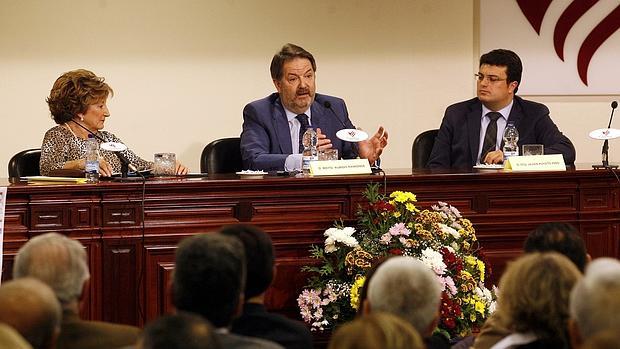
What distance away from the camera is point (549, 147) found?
567cm

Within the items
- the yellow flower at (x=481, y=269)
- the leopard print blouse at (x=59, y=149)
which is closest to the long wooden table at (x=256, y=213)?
the yellow flower at (x=481, y=269)

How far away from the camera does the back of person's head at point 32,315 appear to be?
7.45ft

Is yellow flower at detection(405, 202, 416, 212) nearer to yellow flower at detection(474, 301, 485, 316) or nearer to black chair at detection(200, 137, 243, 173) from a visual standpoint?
yellow flower at detection(474, 301, 485, 316)

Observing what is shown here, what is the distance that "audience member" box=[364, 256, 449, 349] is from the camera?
2.50 m

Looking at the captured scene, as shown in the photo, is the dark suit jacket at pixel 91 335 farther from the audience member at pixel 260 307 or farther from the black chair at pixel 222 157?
the black chair at pixel 222 157

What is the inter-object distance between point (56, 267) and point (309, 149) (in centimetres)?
257

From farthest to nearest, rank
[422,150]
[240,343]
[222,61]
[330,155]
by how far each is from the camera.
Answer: [222,61], [422,150], [330,155], [240,343]

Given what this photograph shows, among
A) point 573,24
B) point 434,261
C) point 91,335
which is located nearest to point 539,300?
point 91,335

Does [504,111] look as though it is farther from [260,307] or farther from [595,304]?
[595,304]

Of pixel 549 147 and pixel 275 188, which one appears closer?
pixel 275 188

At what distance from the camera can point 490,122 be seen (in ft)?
19.1

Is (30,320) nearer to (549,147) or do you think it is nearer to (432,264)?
(432,264)

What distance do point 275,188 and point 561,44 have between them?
3323mm

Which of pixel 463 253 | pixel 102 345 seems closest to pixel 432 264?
pixel 463 253
